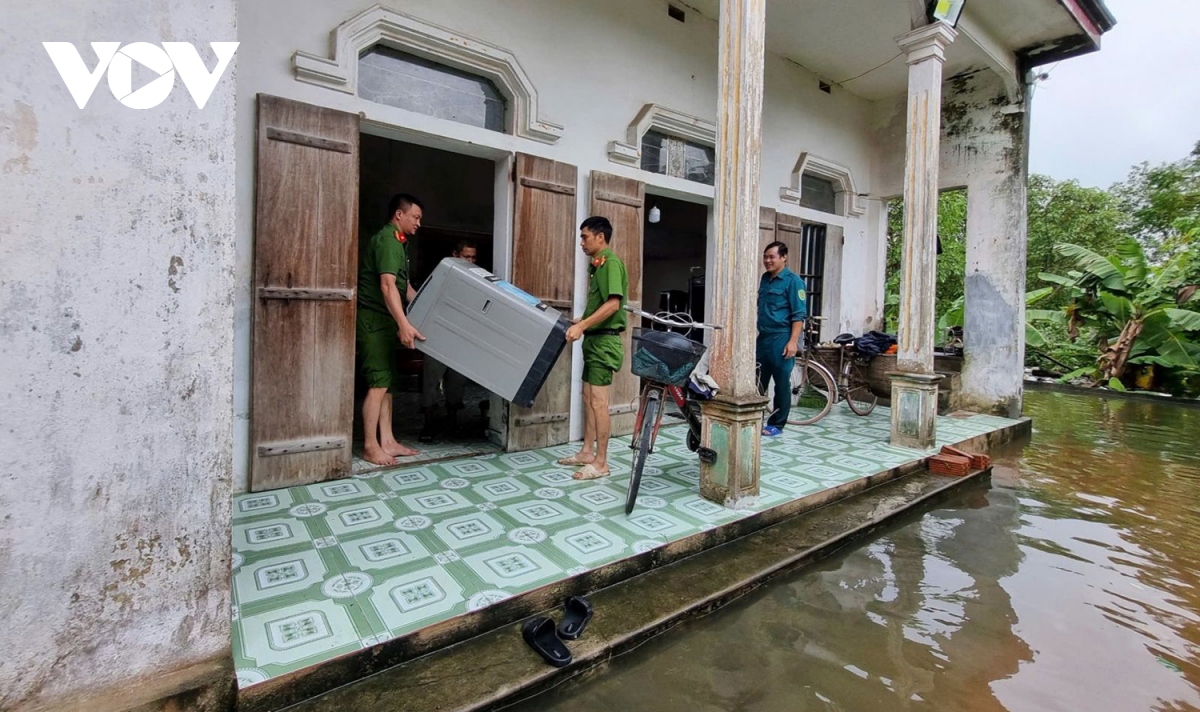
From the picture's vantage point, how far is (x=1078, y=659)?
80.4 inches

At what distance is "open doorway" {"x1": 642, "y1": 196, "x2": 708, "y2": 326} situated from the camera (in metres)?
8.34

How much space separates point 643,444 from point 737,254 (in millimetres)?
1220

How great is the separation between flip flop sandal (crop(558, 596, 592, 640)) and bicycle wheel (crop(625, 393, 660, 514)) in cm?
85

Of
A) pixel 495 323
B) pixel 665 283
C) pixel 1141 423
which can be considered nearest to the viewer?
pixel 495 323

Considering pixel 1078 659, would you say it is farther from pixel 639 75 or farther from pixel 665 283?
pixel 665 283

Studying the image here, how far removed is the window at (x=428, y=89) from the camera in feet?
11.6

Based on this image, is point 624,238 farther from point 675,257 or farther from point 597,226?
point 675,257

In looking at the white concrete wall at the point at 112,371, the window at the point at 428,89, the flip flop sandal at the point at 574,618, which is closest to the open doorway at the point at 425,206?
the window at the point at 428,89

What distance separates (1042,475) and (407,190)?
24.0 ft

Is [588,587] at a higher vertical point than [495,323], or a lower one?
lower

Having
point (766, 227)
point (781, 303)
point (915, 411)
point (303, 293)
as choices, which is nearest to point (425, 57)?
point (303, 293)

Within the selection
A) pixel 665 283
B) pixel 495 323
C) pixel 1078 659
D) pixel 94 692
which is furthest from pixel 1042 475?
pixel 665 283

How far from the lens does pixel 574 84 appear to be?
435 cm

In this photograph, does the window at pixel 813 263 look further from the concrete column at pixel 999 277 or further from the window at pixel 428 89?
the window at pixel 428 89
